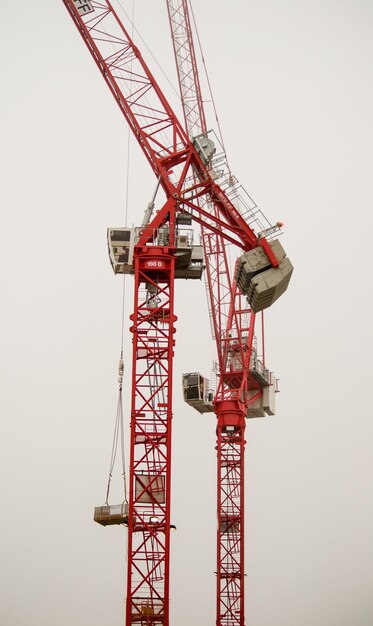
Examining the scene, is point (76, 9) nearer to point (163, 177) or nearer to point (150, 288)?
point (163, 177)

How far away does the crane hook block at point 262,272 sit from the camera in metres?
35.0

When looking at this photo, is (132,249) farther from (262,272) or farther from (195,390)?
(195,390)

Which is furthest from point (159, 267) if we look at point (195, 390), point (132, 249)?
point (195, 390)

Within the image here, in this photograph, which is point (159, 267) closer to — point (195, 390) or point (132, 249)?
point (132, 249)

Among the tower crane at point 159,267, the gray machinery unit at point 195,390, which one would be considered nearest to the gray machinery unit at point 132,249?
the tower crane at point 159,267

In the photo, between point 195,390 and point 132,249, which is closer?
point 132,249

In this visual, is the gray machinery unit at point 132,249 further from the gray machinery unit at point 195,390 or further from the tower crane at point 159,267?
the gray machinery unit at point 195,390

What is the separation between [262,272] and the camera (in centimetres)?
3541

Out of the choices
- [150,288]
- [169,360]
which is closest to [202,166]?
[150,288]

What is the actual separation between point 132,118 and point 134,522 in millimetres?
18775

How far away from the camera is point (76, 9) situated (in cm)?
3903

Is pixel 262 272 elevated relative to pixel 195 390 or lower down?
lower down

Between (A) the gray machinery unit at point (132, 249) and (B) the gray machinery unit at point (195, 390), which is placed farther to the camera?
(B) the gray machinery unit at point (195, 390)

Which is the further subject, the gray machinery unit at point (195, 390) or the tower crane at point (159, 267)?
the gray machinery unit at point (195, 390)
